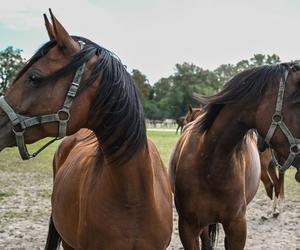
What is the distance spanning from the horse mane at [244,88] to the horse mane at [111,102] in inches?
39.9

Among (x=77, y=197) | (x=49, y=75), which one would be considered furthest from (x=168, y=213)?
(x=49, y=75)

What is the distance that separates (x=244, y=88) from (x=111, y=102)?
1259mm

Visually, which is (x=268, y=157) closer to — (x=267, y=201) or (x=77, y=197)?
(x=267, y=201)

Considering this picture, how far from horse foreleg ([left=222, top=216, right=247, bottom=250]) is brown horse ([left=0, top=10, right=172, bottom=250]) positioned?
0.93m

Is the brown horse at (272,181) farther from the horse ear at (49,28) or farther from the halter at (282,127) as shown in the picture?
the horse ear at (49,28)

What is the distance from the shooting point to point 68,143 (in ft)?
13.3

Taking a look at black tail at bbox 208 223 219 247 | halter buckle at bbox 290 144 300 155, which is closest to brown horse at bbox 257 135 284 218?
black tail at bbox 208 223 219 247

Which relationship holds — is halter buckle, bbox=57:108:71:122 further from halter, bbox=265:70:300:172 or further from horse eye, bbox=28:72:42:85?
halter, bbox=265:70:300:172

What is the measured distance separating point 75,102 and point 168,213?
1.05m

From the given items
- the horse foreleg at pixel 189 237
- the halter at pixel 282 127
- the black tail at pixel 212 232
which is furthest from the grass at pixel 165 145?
the halter at pixel 282 127

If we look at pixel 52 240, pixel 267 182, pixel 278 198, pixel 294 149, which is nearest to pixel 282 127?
pixel 294 149

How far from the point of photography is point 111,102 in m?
2.20

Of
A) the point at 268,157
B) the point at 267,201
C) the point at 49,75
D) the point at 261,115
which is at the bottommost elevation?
the point at 267,201

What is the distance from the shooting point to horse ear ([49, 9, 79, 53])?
2.03 metres
